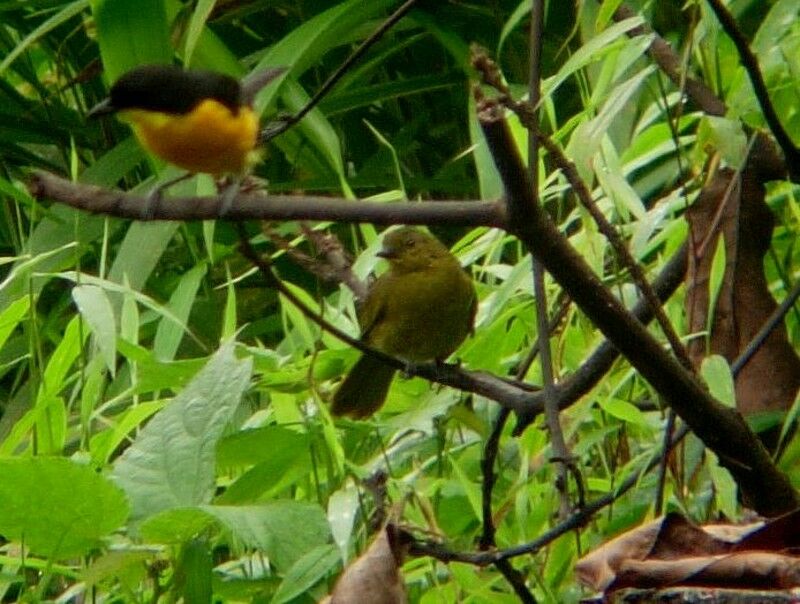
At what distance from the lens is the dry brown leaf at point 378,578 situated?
147 cm

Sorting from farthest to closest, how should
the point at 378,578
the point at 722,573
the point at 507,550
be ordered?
the point at 507,550 → the point at 378,578 → the point at 722,573

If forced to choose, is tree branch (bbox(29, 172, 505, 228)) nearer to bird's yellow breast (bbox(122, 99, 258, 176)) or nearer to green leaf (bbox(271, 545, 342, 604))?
green leaf (bbox(271, 545, 342, 604))

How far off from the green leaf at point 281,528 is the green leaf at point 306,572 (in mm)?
11

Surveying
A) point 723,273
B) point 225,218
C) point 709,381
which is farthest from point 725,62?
point 225,218

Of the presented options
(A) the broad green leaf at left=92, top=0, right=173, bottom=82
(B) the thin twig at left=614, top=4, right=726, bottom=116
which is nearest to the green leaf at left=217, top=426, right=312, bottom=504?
(B) the thin twig at left=614, top=4, right=726, bottom=116

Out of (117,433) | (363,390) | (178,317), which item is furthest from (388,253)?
(117,433)

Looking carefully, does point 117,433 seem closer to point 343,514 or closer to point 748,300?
point 343,514

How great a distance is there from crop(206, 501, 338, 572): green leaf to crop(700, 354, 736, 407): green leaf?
427 millimetres

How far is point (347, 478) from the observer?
1.97m

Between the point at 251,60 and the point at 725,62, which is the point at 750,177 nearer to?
the point at 725,62

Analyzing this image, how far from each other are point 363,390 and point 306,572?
628 mm

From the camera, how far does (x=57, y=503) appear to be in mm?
1764

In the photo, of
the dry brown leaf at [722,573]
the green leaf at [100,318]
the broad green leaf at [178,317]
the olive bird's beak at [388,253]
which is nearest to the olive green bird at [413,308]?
the olive bird's beak at [388,253]

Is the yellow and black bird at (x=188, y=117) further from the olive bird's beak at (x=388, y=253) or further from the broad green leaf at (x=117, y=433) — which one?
the olive bird's beak at (x=388, y=253)
